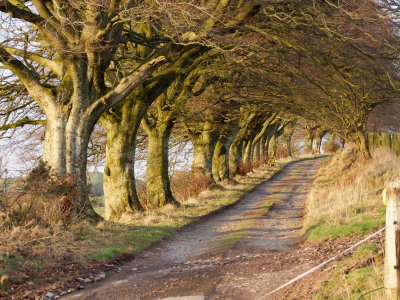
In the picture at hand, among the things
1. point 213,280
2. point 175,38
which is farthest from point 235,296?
point 175,38

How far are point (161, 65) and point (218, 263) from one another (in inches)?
247

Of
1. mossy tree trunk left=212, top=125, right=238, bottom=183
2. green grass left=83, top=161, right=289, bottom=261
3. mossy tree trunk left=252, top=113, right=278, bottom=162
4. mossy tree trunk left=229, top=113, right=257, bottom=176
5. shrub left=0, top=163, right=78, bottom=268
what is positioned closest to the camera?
shrub left=0, top=163, right=78, bottom=268

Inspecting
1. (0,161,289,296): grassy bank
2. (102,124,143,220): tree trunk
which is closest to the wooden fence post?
(0,161,289,296): grassy bank

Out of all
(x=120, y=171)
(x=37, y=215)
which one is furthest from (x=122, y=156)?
(x=37, y=215)

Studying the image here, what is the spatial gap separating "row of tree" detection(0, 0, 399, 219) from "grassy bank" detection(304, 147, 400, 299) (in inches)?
117

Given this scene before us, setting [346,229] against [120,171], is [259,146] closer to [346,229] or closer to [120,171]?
[120,171]

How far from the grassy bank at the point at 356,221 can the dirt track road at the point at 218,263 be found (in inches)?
27.5

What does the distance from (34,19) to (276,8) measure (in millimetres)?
6548

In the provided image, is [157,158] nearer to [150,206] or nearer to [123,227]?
[150,206]

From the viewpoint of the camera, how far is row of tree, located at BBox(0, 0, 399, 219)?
470 inches

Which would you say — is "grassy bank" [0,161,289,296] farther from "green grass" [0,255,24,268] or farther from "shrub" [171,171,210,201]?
"shrub" [171,171,210,201]

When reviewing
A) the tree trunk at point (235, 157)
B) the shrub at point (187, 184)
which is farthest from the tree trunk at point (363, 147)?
the tree trunk at point (235, 157)

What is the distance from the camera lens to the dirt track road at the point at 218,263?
7504 millimetres

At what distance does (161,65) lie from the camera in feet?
45.0
